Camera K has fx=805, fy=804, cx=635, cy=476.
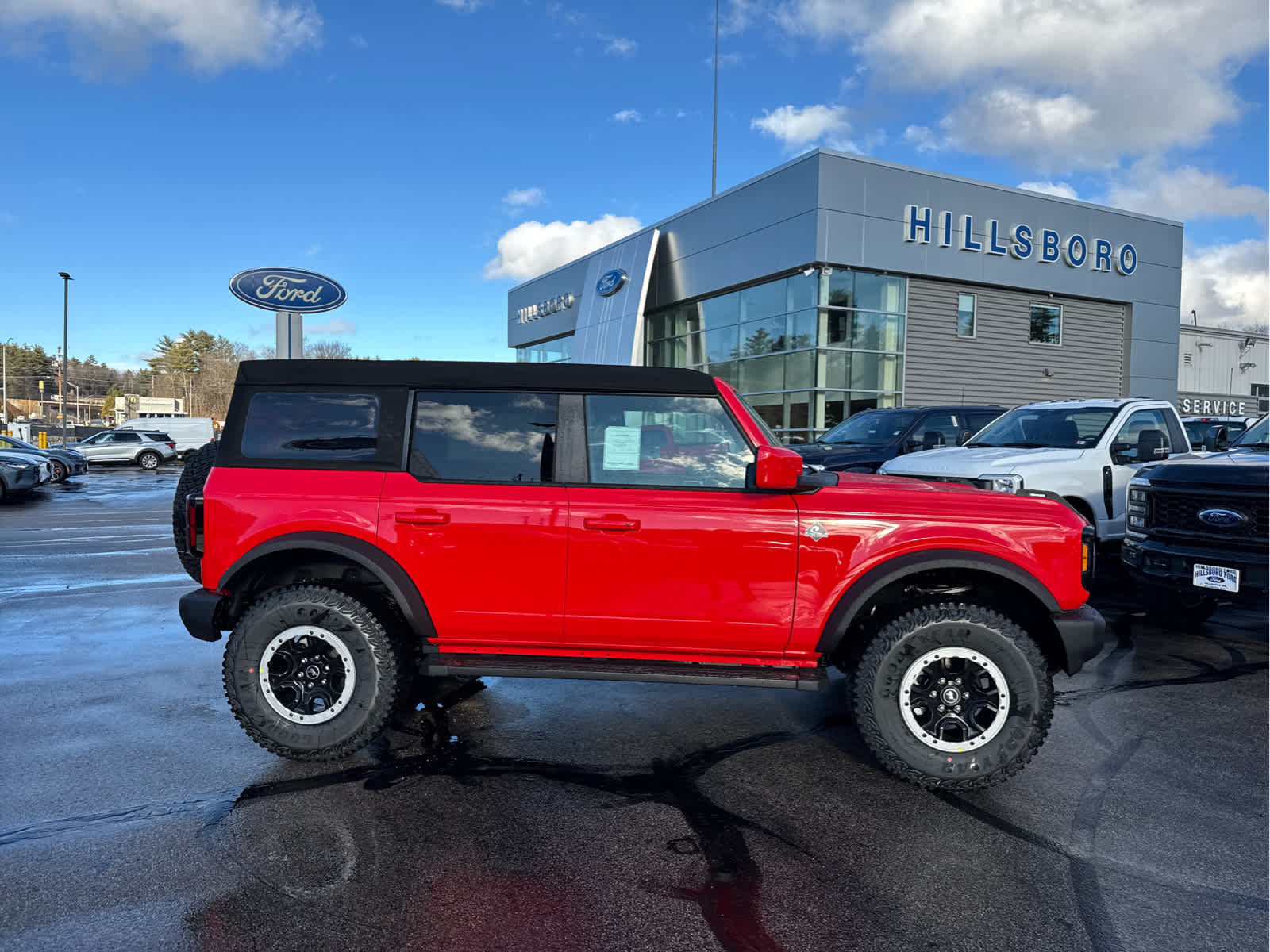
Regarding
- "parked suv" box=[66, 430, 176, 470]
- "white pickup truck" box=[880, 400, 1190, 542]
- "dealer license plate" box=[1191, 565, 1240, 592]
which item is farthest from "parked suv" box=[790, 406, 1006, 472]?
"parked suv" box=[66, 430, 176, 470]

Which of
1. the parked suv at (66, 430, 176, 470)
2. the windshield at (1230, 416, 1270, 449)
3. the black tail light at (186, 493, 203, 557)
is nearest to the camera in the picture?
the black tail light at (186, 493, 203, 557)

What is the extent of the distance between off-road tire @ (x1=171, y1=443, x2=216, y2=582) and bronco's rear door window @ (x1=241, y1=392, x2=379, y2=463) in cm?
31

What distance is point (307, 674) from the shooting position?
12.8ft

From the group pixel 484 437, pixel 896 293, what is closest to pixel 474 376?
pixel 484 437

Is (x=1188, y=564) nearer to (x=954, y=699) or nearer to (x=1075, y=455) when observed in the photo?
(x=1075, y=455)

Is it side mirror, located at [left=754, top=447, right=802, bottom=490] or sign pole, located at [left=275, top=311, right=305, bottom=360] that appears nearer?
side mirror, located at [left=754, top=447, right=802, bottom=490]

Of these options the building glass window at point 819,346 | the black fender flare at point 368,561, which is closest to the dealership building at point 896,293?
the building glass window at point 819,346

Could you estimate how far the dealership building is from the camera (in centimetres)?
2022

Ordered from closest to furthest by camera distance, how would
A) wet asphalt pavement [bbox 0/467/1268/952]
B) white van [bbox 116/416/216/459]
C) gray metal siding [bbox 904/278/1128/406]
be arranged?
1. wet asphalt pavement [bbox 0/467/1268/952]
2. gray metal siding [bbox 904/278/1128/406]
3. white van [bbox 116/416/216/459]

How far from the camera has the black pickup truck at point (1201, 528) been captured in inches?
218

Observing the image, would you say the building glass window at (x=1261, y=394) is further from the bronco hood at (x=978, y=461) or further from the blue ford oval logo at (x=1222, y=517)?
the blue ford oval logo at (x=1222, y=517)

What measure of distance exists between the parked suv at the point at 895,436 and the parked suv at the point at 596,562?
21.4 ft

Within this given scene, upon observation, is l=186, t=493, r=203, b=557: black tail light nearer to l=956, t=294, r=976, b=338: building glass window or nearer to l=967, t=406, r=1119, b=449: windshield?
l=967, t=406, r=1119, b=449: windshield

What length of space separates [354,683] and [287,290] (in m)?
12.3
